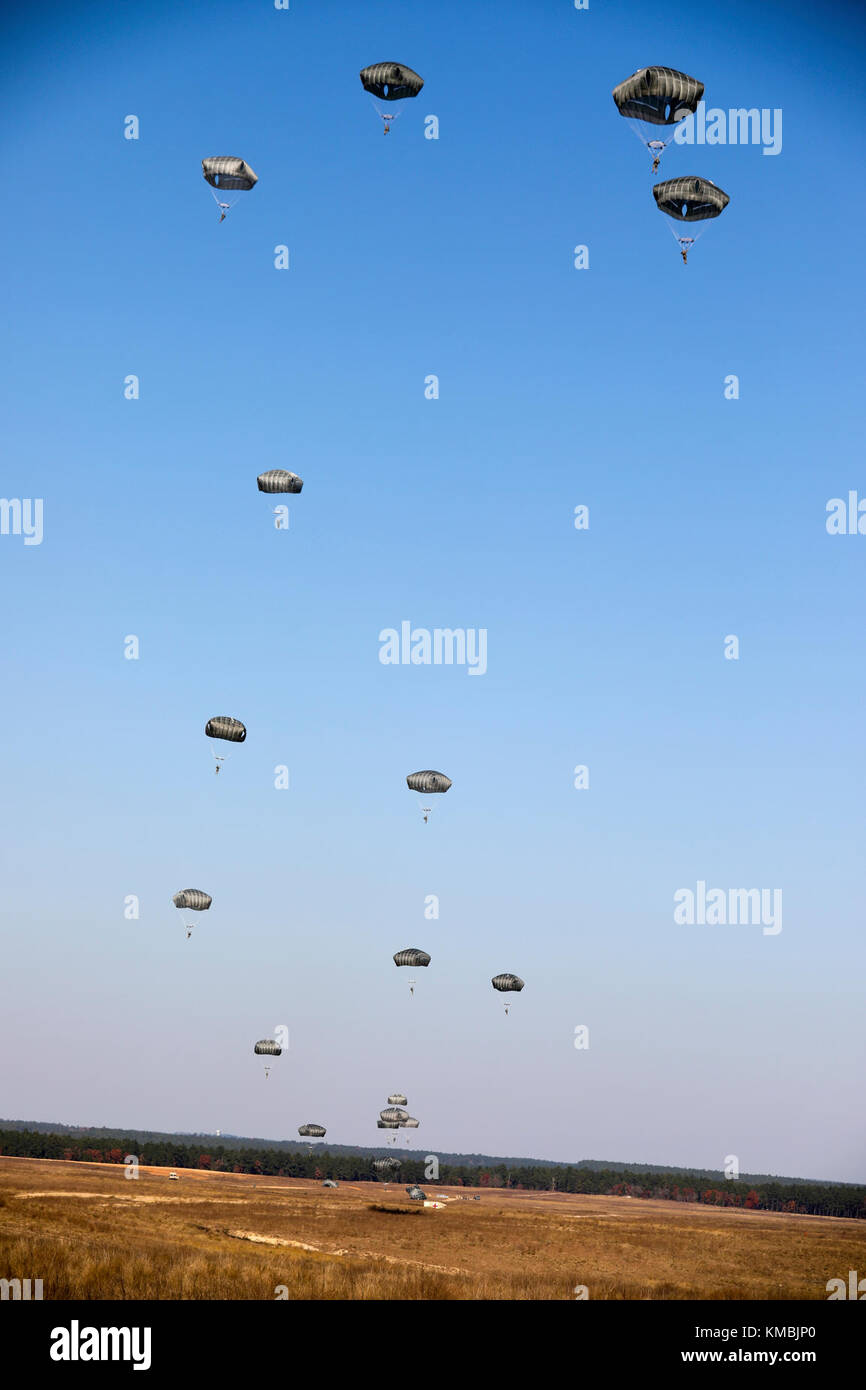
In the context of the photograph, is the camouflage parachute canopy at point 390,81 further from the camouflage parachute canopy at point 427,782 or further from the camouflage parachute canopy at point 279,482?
the camouflage parachute canopy at point 427,782

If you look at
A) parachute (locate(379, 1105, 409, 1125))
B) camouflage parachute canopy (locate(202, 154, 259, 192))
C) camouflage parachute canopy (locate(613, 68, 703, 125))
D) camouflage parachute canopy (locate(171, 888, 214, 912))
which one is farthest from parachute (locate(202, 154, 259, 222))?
parachute (locate(379, 1105, 409, 1125))

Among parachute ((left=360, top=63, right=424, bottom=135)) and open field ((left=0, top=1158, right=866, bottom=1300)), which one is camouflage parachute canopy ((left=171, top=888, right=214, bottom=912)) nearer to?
open field ((left=0, top=1158, right=866, bottom=1300))

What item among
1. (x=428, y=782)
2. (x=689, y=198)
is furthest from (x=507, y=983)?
(x=689, y=198)
